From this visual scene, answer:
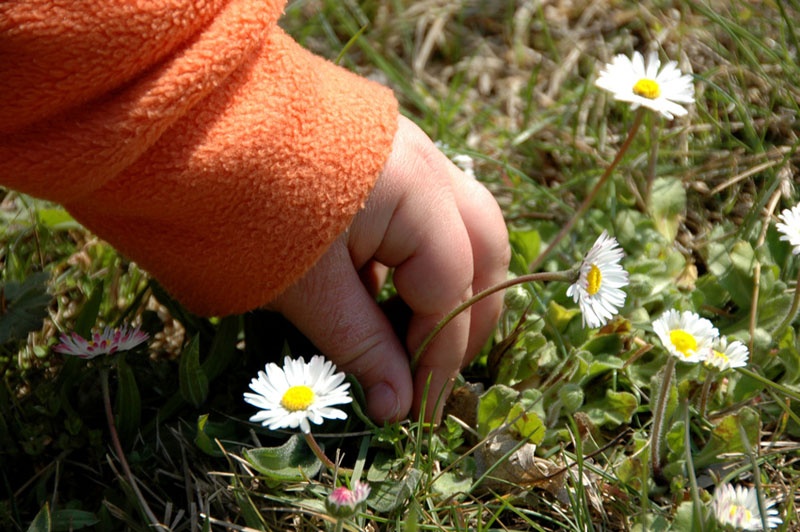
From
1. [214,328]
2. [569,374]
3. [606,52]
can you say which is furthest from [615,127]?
[214,328]

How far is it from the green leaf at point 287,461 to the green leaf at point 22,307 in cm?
45

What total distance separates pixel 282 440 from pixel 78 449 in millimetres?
314

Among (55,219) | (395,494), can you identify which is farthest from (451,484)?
(55,219)

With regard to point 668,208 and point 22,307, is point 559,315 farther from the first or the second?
point 22,307

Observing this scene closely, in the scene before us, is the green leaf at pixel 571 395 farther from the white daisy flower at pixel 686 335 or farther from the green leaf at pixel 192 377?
the green leaf at pixel 192 377

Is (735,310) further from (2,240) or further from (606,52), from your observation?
(2,240)

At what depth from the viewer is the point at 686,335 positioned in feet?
4.14

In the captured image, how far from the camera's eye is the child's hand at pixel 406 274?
4.24 ft

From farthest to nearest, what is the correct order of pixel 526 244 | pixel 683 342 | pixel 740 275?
pixel 526 244 → pixel 740 275 → pixel 683 342

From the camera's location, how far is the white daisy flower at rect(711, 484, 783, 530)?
3.49 feet

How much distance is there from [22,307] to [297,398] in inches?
23.1

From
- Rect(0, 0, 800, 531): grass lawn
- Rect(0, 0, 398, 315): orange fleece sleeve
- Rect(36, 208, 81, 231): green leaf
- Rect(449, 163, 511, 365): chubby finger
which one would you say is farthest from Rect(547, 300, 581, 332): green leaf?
Rect(36, 208, 81, 231): green leaf

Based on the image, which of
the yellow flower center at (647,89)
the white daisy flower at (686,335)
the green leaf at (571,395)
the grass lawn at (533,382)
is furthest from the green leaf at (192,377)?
the yellow flower center at (647,89)

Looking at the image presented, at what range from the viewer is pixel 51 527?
1.24 m
